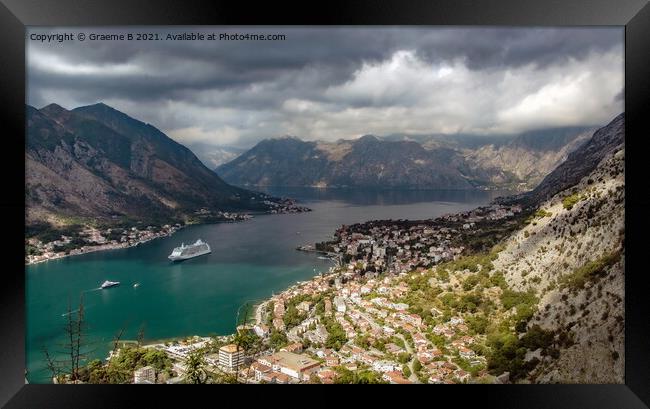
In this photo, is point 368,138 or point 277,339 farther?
point 368,138

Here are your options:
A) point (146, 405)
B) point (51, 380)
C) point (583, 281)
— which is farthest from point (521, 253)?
point (51, 380)

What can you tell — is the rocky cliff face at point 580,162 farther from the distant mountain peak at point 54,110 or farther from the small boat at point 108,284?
the distant mountain peak at point 54,110

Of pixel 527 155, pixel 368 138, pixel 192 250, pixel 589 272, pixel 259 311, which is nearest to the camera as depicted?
pixel 589 272

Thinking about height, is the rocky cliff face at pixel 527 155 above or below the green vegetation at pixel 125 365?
above

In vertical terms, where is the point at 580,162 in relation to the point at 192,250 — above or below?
above

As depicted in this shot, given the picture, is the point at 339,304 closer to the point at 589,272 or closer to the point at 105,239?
the point at 589,272

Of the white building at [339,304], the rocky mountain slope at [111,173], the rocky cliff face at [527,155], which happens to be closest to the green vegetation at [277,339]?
the white building at [339,304]

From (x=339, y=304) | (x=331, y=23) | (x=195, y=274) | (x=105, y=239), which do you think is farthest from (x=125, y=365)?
(x=331, y=23)

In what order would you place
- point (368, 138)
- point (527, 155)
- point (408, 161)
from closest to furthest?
point (527, 155), point (368, 138), point (408, 161)
